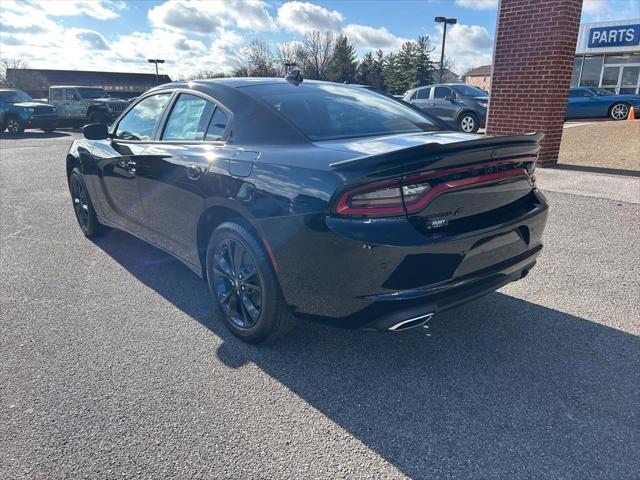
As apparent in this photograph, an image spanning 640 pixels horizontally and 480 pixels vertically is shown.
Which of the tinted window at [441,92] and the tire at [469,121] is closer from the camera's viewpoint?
the tire at [469,121]

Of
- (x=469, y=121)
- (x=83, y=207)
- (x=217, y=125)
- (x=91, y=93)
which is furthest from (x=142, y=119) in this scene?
(x=91, y=93)

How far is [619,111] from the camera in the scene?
1811 centimetres

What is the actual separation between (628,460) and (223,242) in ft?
7.69

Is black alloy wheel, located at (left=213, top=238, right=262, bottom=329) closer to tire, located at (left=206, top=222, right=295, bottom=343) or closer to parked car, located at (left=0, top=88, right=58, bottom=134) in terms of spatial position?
tire, located at (left=206, top=222, right=295, bottom=343)

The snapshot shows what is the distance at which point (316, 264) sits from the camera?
2.38 m

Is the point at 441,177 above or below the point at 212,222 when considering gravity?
above

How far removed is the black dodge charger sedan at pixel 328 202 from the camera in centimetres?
225

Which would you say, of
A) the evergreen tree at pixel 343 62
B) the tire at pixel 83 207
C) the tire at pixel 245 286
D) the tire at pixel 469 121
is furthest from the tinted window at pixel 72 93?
the evergreen tree at pixel 343 62

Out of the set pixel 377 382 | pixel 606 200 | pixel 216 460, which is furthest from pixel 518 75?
pixel 216 460

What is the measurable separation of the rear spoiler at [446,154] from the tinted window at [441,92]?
45.2 feet

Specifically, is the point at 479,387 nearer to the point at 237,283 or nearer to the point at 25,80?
the point at 237,283

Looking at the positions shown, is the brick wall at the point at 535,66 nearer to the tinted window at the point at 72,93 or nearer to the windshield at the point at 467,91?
the windshield at the point at 467,91

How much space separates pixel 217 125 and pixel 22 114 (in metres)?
20.2

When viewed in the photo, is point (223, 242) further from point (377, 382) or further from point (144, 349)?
point (377, 382)
